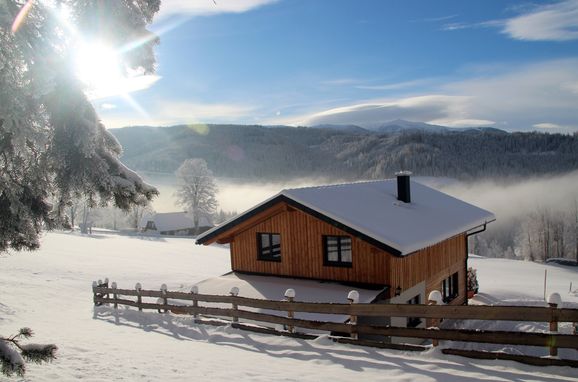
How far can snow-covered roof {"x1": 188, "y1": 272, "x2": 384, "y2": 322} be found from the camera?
14212 millimetres

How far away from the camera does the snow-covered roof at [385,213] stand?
48.9 ft

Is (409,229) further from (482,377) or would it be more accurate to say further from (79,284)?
(79,284)

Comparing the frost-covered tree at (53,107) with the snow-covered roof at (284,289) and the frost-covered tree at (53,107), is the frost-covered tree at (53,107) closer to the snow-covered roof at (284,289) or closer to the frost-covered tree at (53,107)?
the frost-covered tree at (53,107)

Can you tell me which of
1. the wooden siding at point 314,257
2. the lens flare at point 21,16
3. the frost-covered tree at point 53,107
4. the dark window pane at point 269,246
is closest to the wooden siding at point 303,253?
the wooden siding at point 314,257

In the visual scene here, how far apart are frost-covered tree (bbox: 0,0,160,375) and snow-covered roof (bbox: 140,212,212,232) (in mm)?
76030

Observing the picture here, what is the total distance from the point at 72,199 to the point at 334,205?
408 inches

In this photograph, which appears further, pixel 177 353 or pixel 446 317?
pixel 177 353

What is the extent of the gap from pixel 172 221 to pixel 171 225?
125 cm

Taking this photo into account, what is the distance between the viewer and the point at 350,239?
15.9m

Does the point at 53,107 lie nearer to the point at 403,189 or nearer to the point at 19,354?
the point at 19,354

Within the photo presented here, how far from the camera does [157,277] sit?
3141cm

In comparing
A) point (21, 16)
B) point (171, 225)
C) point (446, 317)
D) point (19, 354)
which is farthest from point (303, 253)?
point (171, 225)

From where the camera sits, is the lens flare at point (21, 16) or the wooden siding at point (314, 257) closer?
the lens flare at point (21, 16)

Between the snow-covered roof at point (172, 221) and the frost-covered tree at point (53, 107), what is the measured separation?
76.0m
